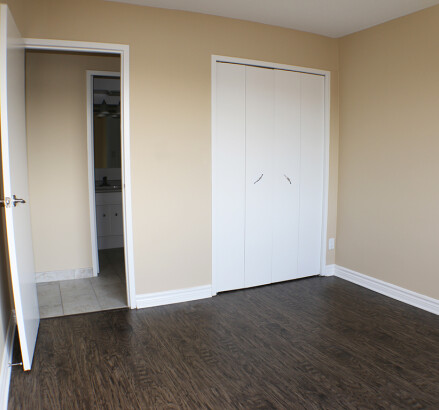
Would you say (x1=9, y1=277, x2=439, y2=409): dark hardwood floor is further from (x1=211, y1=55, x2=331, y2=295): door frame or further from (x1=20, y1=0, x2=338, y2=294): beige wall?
(x1=211, y1=55, x2=331, y2=295): door frame

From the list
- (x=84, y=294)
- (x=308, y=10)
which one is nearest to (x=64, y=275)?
(x=84, y=294)

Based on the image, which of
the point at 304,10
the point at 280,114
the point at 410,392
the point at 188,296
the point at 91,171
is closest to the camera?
the point at 410,392

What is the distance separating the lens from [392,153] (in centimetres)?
347

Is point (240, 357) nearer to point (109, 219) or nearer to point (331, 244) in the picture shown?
point (331, 244)

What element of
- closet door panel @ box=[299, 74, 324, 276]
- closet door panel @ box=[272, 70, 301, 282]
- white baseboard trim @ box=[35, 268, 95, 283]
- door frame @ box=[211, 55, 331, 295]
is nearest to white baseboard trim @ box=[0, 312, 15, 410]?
white baseboard trim @ box=[35, 268, 95, 283]

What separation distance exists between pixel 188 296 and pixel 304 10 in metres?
2.60

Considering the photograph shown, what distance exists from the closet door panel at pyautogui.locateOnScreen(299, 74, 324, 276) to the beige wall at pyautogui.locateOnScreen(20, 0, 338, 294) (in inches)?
23.7

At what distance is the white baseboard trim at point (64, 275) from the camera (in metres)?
4.03

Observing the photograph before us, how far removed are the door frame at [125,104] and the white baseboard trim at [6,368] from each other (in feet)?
3.08

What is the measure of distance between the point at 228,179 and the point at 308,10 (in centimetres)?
154

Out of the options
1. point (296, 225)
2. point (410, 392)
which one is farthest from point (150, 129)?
point (410, 392)

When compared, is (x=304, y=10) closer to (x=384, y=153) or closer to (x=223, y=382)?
(x=384, y=153)

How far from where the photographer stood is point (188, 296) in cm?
348

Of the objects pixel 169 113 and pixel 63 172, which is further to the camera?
pixel 63 172
